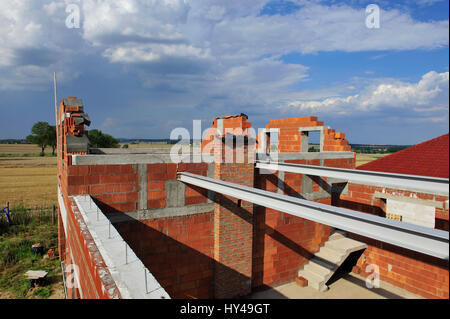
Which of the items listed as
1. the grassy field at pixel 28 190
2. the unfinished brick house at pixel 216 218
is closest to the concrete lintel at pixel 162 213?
the unfinished brick house at pixel 216 218

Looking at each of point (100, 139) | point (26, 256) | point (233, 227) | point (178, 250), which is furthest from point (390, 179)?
point (100, 139)

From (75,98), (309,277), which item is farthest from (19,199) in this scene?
(309,277)

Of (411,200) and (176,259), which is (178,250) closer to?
(176,259)

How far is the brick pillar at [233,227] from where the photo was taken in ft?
24.8

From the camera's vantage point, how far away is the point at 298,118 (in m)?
11.5

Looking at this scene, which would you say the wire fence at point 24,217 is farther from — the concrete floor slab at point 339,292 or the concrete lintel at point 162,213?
the concrete floor slab at point 339,292

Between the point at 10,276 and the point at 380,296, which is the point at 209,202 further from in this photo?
the point at 10,276

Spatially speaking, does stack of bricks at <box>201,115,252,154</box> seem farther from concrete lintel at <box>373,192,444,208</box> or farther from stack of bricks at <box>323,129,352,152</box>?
concrete lintel at <box>373,192,444,208</box>

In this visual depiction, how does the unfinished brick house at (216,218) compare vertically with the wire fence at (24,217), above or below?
above

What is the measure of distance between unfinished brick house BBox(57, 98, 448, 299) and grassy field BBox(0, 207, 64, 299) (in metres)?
2.13

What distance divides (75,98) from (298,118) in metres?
7.95

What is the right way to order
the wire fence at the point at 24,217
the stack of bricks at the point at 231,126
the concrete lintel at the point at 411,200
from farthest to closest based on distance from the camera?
the wire fence at the point at 24,217
the concrete lintel at the point at 411,200
the stack of bricks at the point at 231,126

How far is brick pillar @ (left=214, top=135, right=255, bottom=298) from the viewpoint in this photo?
24.8 feet

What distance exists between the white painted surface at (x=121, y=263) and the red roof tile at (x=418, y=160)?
8411mm
